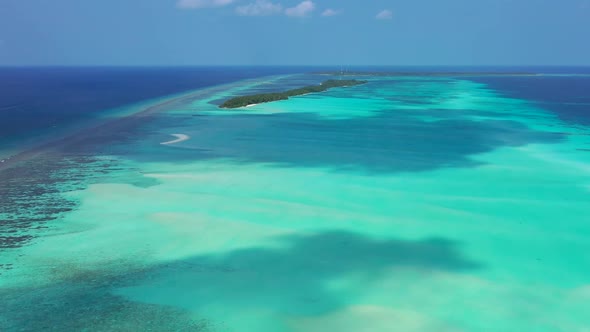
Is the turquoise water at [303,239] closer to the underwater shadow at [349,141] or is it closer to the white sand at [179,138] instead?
the underwater shadow at [349,141]

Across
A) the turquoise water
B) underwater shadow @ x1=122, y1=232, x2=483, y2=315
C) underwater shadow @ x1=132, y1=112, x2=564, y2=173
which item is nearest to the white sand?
underwater shadow @ x1=132, y1=112, x2=564, y2=173

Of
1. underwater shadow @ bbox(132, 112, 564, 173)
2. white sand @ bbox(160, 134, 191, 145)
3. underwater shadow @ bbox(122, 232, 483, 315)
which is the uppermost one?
white sand @ bbox(160, 134, 191, 145)

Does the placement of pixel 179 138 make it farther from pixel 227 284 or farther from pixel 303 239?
pixel 227 284

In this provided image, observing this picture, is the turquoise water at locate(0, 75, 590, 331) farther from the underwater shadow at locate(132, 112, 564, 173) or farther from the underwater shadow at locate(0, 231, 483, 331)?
the underwater shadow at locate(132, 112, 564, 173)

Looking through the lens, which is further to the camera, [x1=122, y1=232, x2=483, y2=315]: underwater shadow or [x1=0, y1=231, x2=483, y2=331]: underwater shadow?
[x1=122, y1=232, x2=483, y2=315]: underwater shadow

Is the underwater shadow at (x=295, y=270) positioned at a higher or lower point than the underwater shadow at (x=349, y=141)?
lower

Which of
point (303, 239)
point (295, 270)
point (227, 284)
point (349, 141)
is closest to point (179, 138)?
point (349, 141)

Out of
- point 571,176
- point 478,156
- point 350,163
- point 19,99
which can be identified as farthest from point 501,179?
point 19,99

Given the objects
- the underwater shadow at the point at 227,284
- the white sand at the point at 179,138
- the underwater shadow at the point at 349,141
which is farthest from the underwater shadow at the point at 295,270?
the white sand at the point at 179,138

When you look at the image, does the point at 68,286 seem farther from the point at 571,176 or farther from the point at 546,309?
the point at 571,176
